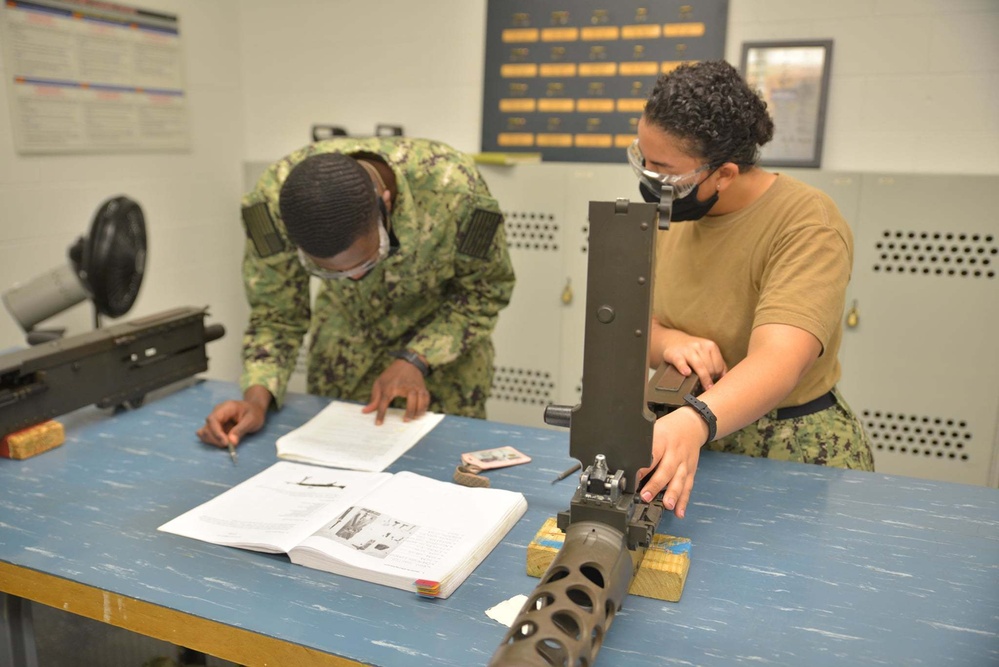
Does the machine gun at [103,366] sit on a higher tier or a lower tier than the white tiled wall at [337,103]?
lower

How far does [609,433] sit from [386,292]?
1.02 m

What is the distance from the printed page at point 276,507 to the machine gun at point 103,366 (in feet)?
1.69

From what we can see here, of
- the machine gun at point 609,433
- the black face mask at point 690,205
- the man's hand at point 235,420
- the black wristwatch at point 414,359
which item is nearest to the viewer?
the machine gun at point 609,433

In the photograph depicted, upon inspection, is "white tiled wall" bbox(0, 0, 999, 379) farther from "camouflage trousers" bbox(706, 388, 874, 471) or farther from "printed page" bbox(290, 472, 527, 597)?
"printed page" bbox(290, 472, 527, 597)

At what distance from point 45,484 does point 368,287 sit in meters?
0.81

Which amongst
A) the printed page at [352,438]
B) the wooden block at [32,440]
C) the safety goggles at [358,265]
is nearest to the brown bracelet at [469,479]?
the printed page at [352,438]

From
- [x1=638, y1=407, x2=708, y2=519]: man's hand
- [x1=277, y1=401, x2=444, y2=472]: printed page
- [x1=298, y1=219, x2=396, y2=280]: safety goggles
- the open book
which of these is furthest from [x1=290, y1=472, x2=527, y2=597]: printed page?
[x1=298, y1=219, x2=396, y2=280]: safety goggles

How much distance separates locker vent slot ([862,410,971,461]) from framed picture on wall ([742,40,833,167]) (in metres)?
0.96

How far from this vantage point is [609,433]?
1.04 meters

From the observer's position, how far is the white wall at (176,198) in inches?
101

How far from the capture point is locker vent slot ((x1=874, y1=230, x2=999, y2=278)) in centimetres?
255

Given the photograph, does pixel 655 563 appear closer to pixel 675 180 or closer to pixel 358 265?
pixel 675 180

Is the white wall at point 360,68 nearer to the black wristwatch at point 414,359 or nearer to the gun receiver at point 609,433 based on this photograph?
the black wristwatch at point 414,359

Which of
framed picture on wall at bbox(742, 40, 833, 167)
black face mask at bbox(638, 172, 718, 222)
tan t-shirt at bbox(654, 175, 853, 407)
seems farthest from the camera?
framed picture on wall at bbox(742, 40, 833, 167)
